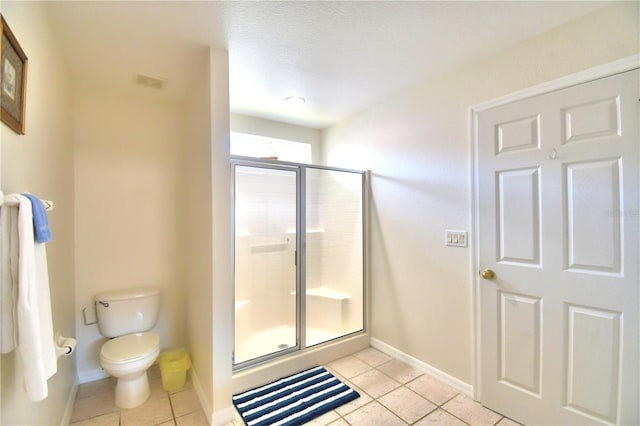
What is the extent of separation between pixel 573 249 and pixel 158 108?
3301 mm

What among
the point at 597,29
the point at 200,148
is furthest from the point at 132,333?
the point at 597,29

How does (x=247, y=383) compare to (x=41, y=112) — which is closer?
(x=41, y=112)

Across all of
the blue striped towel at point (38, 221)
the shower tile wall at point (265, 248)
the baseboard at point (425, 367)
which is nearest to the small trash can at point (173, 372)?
the shower tile wall at point (265, 248)

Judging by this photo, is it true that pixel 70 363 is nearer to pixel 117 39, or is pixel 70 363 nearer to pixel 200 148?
pixel 200 148

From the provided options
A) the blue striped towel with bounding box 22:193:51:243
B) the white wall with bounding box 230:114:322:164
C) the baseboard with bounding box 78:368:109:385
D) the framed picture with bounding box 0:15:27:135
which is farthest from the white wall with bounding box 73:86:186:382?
the blue striped towel with bounding box 22:193:51:243

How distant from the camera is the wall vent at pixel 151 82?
2.16 m

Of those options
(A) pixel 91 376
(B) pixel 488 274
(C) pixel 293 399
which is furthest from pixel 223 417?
(B) pixel 488 274

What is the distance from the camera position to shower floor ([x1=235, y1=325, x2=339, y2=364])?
229cm

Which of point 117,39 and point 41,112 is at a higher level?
point 117,39

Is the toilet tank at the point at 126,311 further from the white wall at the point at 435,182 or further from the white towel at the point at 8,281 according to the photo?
the white wall at the point at 435,182

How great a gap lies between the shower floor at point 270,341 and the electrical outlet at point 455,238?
1418 millimetres

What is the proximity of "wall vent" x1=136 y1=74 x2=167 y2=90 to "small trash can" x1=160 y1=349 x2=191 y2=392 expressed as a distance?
2223 mm

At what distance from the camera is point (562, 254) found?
5.41ft

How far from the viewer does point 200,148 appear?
2064 millimetres
